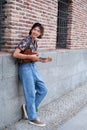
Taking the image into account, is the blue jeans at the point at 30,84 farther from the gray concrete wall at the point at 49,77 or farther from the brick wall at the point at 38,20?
the brick wall at the point at 38,20

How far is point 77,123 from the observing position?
5844 mm

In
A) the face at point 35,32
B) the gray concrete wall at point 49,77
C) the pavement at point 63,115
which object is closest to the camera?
the gray concrete wall at point 49,77

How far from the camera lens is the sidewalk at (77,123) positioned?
555cm

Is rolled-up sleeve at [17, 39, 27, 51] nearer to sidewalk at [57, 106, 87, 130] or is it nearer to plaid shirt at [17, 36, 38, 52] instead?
plaid shirt at [17, 36, 38, 52]

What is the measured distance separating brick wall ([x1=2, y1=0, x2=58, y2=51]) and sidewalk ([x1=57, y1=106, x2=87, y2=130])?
1596 mm

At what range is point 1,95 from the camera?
5.10 meters

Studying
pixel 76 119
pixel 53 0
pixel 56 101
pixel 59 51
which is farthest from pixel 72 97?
pixel 53 0

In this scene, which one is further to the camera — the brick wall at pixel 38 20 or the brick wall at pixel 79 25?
the brick wall at pixel 79 25

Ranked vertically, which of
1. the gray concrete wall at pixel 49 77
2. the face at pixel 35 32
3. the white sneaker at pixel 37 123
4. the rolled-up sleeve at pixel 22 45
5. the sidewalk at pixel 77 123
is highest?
the face at pixel 35 32

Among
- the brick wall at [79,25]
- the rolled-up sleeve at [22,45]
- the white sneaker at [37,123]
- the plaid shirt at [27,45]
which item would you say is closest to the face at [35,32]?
the plaid shirt at [27,45]

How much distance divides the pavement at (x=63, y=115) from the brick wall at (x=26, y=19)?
49.6 inches

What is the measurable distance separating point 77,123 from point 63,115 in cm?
40

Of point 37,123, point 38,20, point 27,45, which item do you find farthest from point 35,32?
point 37,123

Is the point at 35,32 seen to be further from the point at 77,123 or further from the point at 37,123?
the point at 77,123
